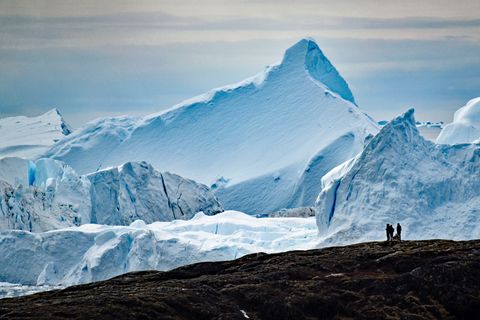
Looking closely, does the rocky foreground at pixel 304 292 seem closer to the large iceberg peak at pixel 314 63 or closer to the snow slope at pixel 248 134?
the snow slope at pixel 248 134

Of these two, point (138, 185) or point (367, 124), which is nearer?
point (138, 185)

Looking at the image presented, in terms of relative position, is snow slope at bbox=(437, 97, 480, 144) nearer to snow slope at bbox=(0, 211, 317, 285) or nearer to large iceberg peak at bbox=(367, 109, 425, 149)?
large iceberg peak at bbox=(367, 109, 425, 149)

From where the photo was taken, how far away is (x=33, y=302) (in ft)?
94.3

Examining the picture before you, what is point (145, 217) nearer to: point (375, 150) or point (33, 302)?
point (375, 150)

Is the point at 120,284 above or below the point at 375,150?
below

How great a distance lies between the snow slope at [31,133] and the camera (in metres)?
101

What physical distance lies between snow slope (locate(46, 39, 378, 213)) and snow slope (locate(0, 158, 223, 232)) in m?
8.62

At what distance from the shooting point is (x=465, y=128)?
76.8 metres

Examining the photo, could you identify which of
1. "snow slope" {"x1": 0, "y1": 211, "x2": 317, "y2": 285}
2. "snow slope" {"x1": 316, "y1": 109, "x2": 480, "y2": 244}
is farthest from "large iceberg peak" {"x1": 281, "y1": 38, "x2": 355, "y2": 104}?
"snow slope" {"x1": 316, "y1": 109, "x2": 480, "y2": 244}

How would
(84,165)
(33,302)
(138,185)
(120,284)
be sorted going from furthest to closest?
1. (84,165)
2. (138,185)
3. (120,284)
4. (33,302)

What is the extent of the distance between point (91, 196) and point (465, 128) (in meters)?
24.6

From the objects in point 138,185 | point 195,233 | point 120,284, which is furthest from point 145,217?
point 120,284

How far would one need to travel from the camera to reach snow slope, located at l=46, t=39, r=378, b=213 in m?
90.9

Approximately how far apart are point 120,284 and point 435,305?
8550mm
